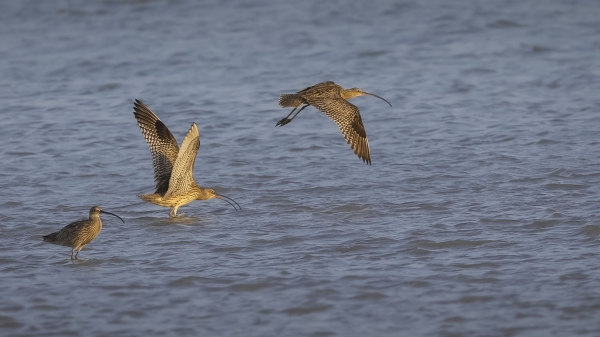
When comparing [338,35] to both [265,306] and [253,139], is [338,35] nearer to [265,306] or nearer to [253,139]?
[253,139]

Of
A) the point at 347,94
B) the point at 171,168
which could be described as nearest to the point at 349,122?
the point at 347,94

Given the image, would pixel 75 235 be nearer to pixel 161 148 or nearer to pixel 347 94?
pixel 161 148

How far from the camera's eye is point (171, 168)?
7.64 m

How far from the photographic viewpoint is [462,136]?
9.12 metres

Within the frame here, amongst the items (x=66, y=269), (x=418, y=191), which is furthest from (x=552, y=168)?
(x=66, y=269)

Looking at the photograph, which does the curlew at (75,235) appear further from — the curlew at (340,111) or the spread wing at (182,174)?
the curlew at (340,111)

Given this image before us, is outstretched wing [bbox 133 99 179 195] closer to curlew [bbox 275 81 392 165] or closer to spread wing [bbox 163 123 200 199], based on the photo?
spread wing [bbox 163 123 200 199]

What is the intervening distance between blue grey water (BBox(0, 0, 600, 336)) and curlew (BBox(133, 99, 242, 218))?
0.55 ft

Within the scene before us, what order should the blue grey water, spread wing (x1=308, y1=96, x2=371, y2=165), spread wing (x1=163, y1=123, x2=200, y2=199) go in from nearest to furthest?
the blue grey water
spread wing (x1=163, y1=123, x2=200, y2=199)
spread wing (x1=308, y1=96, x2=371, y2=165)

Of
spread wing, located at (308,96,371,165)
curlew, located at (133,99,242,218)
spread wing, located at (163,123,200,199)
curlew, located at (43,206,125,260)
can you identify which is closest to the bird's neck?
spread wing, located at (308,96,371,165)

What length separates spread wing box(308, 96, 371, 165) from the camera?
782cm

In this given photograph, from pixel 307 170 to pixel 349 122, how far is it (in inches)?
26.0

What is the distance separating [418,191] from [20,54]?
293 inches

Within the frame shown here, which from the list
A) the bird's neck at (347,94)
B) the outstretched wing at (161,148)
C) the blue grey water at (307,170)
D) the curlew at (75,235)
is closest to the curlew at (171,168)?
the outstretched wing at (161,148)
